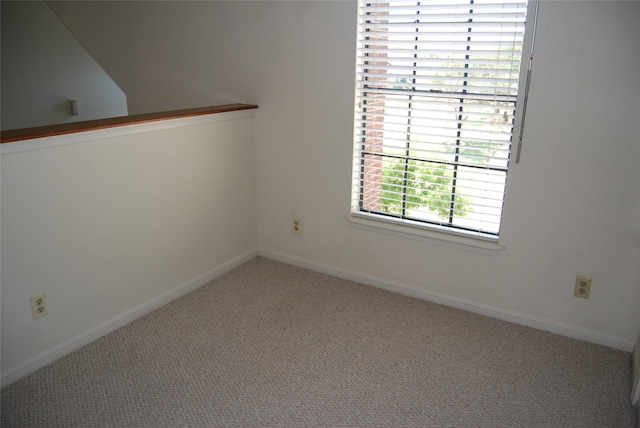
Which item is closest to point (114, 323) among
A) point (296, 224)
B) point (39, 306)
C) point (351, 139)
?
point (39, 306)

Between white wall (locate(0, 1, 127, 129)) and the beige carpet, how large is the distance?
2.43m

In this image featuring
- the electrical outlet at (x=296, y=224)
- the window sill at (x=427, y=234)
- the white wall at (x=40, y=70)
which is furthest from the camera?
the white wall at (x=40, y=70)

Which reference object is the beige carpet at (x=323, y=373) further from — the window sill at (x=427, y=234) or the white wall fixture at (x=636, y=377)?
the window sill at (x=427, y=234)

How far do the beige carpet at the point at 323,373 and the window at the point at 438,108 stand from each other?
62cm

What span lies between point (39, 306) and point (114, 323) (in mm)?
421

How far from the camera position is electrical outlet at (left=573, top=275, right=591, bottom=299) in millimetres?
2393

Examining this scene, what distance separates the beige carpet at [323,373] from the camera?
1.94 metres

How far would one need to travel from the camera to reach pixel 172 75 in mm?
3439

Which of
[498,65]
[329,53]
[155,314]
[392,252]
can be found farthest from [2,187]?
Answer: [498,65]

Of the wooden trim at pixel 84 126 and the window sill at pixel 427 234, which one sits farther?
the window sill at pixel 427 234

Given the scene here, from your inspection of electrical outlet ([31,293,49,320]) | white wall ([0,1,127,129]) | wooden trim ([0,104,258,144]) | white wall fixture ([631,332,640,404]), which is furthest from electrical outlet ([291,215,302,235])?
white wall ([0,1,127,129])

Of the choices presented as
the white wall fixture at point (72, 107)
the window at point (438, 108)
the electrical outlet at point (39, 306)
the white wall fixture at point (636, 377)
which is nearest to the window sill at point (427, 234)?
the window at point (438, 108)

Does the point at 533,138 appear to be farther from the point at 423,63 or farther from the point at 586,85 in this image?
the point at 423,63

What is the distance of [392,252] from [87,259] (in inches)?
64.5
